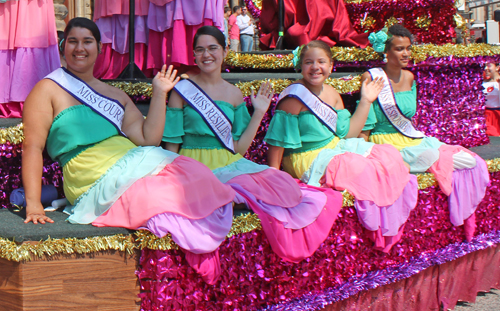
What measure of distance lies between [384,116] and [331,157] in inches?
33.8

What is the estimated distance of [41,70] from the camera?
336 centimetres

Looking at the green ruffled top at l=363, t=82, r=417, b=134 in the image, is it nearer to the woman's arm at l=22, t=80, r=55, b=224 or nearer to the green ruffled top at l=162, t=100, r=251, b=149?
the green ruffled top at l=162, t=100, r=251, b=149

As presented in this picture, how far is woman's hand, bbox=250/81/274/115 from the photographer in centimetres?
312

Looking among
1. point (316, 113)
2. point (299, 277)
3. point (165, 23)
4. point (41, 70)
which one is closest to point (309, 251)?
point (299, 277)

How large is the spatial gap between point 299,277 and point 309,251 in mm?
160

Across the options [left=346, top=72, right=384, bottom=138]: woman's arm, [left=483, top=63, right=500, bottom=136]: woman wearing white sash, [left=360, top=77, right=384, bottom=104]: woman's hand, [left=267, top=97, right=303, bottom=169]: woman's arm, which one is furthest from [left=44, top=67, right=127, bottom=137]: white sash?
[left=483, top=63, right=500, bottom=136]: woman wearing white sash

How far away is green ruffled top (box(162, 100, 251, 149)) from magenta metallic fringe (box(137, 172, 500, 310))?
0.64 m

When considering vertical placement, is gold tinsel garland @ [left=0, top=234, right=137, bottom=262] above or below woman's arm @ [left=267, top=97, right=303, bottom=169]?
below

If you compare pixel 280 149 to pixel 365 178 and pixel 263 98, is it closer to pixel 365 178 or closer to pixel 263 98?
pixel 263 98

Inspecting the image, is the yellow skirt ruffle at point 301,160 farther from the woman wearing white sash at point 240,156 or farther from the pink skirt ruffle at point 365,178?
the woman wearing white sash at point 240,156

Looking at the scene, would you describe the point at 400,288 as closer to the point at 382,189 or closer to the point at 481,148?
the point at 382,189

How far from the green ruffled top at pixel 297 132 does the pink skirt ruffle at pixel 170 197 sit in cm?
87

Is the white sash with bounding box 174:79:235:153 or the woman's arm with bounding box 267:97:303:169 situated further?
the woman's arm with bounding box 267:97:303:169

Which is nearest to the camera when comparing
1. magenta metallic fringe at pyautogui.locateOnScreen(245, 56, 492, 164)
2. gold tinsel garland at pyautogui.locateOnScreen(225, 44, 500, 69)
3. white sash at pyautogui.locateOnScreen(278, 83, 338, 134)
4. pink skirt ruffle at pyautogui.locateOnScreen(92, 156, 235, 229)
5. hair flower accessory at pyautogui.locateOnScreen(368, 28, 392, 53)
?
pink skirt ruffle at pyautogui.locateOnScreen(92, 156, 235, 229)
